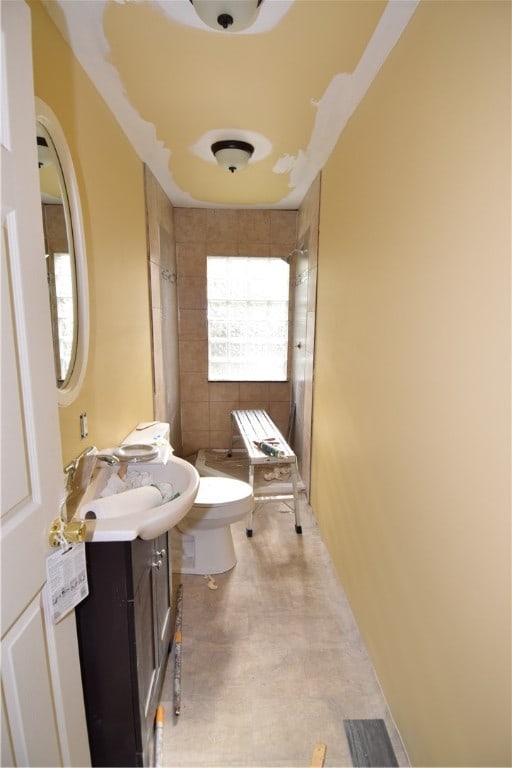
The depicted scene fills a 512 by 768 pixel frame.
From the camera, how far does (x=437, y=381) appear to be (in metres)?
1.04

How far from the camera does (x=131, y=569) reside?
103 centimetres

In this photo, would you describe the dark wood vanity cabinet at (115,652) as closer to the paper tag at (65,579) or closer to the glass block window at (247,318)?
the paper tag at (65,579)

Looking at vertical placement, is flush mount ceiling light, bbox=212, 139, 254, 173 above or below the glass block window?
above

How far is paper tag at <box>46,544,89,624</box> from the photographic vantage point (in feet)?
2.60

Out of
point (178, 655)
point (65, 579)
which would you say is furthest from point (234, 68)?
point (178, 655)

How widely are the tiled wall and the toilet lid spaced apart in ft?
5.21

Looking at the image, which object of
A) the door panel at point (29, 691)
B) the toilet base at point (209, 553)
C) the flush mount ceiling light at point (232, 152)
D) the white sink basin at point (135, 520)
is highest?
the flush mount ceiling light at point (232, 152)

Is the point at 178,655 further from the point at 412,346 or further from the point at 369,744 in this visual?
the point at 412,346

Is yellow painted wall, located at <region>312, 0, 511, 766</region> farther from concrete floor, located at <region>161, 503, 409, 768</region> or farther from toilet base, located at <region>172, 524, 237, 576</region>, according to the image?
toilet base, located at <region>172, 524, 237, 576</region>

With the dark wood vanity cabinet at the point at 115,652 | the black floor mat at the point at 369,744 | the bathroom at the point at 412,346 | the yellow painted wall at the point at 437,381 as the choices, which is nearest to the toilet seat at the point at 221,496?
the bathroom at the point at 412,346

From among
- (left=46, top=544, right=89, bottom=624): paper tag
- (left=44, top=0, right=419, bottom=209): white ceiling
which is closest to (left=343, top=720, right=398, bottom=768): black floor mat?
(left=46, top=544, right=89, bottom=624): paper tag

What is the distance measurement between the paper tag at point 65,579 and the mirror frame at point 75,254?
22.5 inches

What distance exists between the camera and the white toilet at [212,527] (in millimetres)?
2016

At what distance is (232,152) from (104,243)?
38.9 inches
